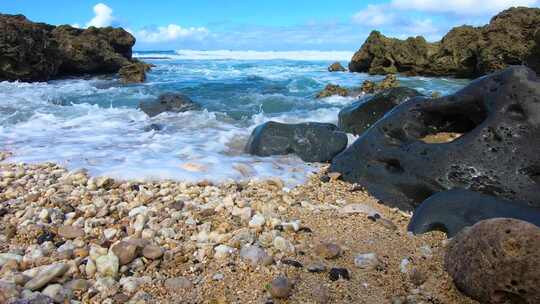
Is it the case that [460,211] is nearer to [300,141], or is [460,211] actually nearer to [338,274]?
[338,274]

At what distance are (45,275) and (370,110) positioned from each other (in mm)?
5616

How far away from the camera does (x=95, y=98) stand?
43.3 ft

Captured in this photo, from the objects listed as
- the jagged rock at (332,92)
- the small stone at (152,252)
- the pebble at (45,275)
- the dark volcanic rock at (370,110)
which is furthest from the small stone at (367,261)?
the jagged rock at (332,92)

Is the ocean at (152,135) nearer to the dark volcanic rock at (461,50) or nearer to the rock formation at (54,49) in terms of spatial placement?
the rock formation at (54,49)

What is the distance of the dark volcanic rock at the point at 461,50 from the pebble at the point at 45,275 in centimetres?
1875

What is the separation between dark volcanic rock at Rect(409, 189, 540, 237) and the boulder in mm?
7149

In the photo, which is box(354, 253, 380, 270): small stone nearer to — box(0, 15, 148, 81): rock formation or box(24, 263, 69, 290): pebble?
box(24, 263, 69, 290): pebble

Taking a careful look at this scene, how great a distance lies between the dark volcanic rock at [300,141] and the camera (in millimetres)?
5750

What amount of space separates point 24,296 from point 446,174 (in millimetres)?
3269

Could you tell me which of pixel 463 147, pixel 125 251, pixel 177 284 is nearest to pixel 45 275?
pixel 125 251

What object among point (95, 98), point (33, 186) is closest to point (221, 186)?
point (33, 186)

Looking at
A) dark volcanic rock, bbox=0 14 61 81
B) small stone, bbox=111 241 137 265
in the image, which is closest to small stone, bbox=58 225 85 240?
small stone, bbox=111 241 137 265

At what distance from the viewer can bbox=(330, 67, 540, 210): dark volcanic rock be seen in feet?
12.3

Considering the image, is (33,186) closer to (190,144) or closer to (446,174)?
(190,144)
